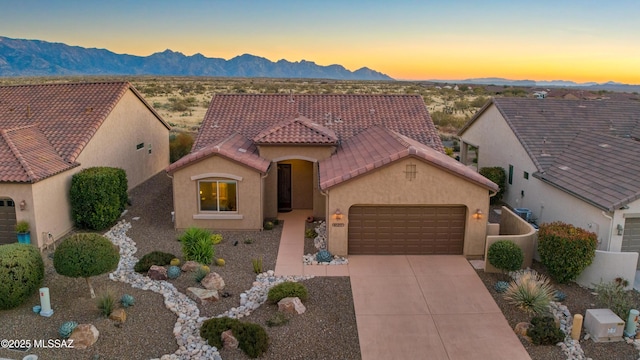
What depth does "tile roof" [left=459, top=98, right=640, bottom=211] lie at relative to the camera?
672 inches

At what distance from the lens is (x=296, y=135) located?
853 inches

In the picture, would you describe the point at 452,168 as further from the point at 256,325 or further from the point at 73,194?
the point at 73,194

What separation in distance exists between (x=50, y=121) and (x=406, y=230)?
55.4 ft

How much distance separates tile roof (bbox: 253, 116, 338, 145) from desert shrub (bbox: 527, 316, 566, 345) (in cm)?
1162

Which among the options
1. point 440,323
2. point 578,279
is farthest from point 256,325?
point 578,279

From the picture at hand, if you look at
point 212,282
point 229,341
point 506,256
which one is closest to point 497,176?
point 506,256

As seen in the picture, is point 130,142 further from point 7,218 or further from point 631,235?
point 631,235

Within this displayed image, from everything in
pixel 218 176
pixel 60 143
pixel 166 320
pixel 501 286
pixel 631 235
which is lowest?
pixel 166 320

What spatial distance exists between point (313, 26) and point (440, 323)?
210 ft

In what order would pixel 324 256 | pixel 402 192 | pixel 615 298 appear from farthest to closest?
pixel 402 192, pixel 324 256, pixel 615 298

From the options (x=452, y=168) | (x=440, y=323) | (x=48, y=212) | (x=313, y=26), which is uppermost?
(x=313, y=26)

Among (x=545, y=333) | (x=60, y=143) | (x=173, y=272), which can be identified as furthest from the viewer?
(x=60, y=143)

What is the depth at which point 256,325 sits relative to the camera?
38.5 feet

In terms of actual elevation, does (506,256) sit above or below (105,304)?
above
